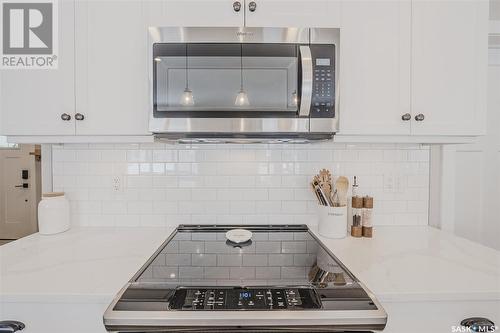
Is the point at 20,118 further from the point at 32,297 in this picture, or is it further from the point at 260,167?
the point at 260,167

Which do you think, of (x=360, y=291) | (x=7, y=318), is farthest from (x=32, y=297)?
(x=360, y=291)

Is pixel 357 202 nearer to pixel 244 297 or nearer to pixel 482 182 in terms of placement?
pixel 244 297

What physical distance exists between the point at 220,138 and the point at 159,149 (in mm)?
470

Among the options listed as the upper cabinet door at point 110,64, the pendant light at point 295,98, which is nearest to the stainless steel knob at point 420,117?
the pendant light at point 295,98

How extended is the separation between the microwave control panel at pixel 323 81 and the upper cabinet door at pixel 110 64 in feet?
2.48

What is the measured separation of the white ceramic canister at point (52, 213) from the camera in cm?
154

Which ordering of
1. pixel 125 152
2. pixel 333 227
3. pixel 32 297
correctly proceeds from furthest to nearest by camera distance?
pixel 125 152 → pixel 333 227 → pixel 32 297

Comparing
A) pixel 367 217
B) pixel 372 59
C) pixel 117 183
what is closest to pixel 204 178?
pixel 117 183

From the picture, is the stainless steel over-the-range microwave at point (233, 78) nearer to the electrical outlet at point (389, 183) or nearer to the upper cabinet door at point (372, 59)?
the upper cabinet door at point (372, 59)

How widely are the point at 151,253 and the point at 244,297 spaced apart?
553 millimetres

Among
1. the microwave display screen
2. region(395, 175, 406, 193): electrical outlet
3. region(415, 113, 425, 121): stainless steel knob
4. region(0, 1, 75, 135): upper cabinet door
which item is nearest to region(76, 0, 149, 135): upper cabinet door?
region(0, 1, 75, 135): upper cabinet door

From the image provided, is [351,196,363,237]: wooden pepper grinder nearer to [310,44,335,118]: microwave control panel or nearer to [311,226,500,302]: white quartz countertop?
[311,226,500,302]: white quartz countertop

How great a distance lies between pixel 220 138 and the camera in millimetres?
1406

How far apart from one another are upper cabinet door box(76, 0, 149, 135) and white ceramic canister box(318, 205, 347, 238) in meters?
0.96
